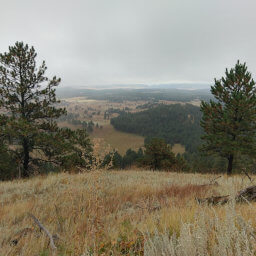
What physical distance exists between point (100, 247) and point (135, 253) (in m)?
0.43

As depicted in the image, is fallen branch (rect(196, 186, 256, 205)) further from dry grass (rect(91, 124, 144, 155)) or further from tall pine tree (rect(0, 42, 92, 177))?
dry grass (rect(91, 124, 144, 155))

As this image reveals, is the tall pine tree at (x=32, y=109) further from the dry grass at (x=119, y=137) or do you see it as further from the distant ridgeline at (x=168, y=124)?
the distant ridgeline at (x=168, y=124)

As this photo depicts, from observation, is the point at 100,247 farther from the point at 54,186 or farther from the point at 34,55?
the point at 34,55

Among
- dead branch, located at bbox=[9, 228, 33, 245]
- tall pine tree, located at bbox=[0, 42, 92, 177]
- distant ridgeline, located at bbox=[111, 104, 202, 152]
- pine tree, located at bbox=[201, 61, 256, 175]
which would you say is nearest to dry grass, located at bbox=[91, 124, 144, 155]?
distant ridgeline, located at bbox=[111, 104, 202, 152]

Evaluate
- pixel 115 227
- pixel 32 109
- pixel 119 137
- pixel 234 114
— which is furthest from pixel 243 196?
pixel 119 137

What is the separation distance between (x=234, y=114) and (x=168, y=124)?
467 feet

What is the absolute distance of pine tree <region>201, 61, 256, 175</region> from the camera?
13938mm

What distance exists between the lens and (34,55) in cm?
1123

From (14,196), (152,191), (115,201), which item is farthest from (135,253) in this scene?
(14,196)

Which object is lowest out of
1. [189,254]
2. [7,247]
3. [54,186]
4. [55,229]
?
[54,186]

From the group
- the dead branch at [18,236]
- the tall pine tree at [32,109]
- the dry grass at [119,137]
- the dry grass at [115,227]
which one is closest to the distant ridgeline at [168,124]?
the dry grass at [119,137]

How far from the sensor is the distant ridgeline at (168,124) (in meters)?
128

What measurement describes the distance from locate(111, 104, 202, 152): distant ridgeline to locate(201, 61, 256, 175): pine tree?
10481cm

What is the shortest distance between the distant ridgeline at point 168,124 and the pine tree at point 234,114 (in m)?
105
